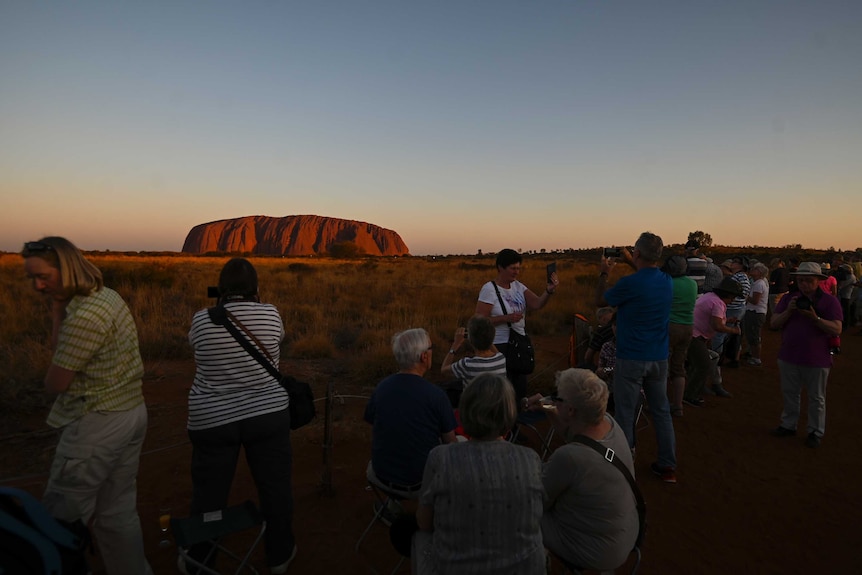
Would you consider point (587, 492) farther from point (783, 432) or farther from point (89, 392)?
point (783, 432)

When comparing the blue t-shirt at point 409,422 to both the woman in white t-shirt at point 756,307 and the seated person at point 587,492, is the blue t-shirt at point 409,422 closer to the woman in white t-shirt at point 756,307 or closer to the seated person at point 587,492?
the seated person at point 587,492

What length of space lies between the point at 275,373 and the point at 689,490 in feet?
12.8

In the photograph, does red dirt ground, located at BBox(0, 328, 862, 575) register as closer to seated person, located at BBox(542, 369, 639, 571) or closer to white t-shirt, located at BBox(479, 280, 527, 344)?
seated person, located at BBox(542, 369, 639, 571)

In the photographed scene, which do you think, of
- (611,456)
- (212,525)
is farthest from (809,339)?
(212,525)

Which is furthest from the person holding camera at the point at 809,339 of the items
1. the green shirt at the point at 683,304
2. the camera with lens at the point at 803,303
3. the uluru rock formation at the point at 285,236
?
the uluru rock formation at the point at 285,236

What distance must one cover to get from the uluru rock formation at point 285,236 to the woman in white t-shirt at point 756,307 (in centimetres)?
11116

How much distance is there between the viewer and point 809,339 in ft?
16.4

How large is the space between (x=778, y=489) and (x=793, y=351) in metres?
1.54

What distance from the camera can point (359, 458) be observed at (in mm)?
4969

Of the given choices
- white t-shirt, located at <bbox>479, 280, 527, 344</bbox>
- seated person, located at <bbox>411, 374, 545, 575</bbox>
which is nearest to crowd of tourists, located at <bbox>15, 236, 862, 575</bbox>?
seated person, located at <bbox>411, 374, 545, 575</bbox>

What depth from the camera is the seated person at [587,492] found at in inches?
87.5

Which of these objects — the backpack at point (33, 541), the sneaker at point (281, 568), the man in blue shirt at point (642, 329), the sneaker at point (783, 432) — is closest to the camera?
the backpack at point (33, 541)

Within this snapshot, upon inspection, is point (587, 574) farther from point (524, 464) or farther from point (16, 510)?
point (16, 510)

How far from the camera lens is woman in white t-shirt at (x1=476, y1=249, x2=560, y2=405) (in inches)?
173
